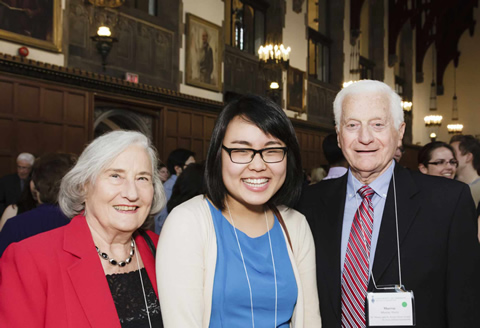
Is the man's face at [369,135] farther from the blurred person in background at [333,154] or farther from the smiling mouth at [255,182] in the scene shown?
the blurred person in background at [333,154]

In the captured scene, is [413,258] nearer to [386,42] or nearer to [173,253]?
[173,253]

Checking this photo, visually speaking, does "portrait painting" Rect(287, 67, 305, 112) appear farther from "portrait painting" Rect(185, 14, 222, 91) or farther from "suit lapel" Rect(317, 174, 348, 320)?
"suit lapel" Rect(317, 174, 348, 320)

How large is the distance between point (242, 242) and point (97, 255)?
1.99ft

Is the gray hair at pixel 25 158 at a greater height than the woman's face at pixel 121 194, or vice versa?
the gray hair at pixel 25 158

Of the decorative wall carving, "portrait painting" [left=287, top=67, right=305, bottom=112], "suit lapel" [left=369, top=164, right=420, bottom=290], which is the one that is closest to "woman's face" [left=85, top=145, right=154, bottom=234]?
"suit lapel" [left=369, top=164, right=420, bottom=290]

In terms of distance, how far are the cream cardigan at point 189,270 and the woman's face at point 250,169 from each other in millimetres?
169

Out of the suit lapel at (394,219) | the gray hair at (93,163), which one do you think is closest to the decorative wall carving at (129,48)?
the gray hair at (93,163)

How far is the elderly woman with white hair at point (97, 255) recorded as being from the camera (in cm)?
178

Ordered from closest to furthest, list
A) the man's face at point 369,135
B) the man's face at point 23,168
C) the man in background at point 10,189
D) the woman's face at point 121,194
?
the woman's face at point 121,194 → the man's face at point 369,135 → the man in background at point 10,189 → the man's face at point 23,168

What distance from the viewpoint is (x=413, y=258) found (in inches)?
79.0

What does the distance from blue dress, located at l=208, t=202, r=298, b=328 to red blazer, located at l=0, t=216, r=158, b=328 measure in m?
0.44

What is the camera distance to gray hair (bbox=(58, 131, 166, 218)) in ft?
6.70

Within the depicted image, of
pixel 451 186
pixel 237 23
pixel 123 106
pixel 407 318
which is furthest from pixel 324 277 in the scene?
pixel 237 23

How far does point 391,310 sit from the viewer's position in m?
1.93
